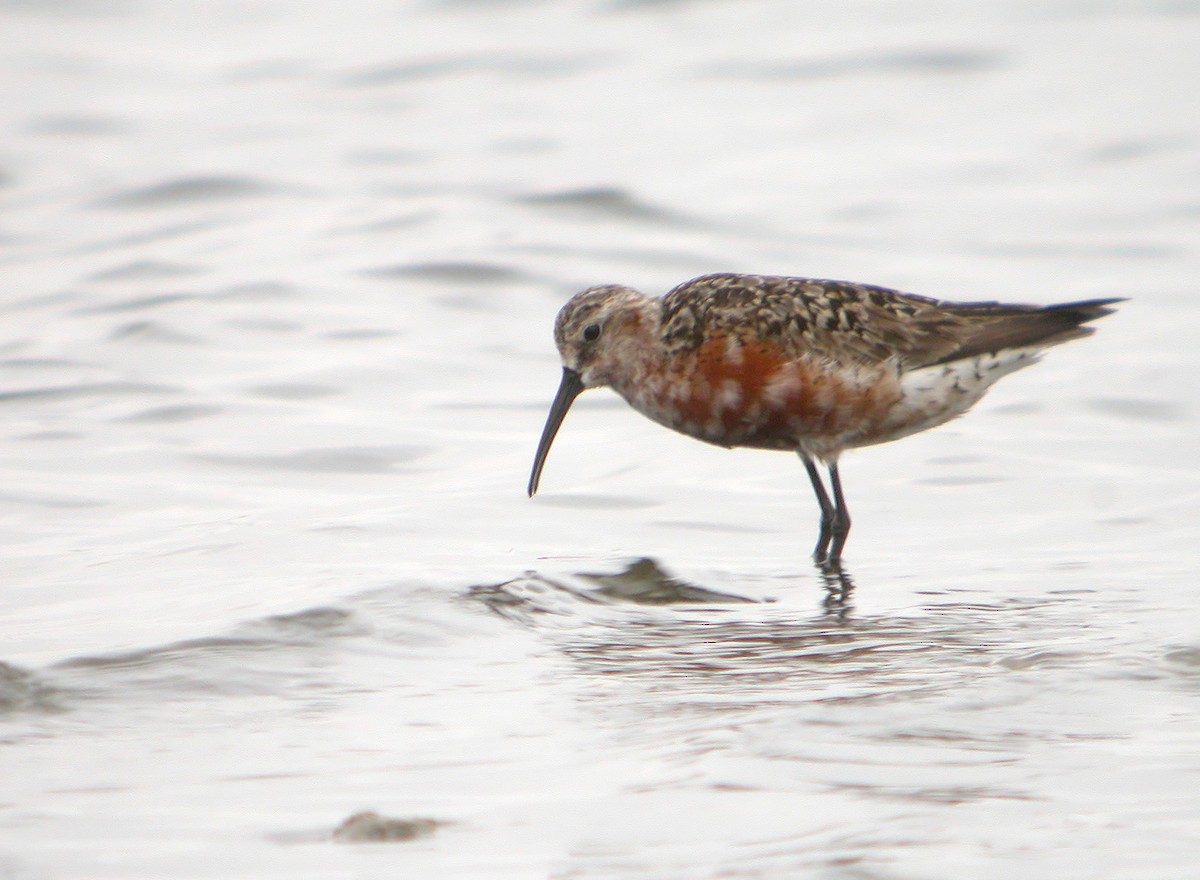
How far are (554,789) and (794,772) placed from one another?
2.18 ft

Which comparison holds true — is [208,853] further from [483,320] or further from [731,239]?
[731,239]

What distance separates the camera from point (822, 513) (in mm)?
8570

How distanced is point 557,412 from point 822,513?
1.45m

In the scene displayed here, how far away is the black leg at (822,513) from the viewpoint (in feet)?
27.0

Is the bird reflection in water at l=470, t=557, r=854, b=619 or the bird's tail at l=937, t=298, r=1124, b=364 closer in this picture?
the bird reflection in water at l=470, t=557, r=854, b=619

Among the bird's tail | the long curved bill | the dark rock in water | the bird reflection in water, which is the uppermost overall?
the bird's tail

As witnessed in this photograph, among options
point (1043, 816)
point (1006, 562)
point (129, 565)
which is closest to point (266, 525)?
point (129, 565)

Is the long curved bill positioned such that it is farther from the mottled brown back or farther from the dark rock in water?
the dark rock in water

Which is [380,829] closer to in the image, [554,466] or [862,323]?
[862,323]

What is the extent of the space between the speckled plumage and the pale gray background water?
0.56 metres

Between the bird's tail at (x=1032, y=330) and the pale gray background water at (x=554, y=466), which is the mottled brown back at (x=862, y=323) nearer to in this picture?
the bird's tail at (x=1032, y=330)

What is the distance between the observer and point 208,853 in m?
4.44

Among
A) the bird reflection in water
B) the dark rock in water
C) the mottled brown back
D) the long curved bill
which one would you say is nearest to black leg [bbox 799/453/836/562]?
the bird reflection in water

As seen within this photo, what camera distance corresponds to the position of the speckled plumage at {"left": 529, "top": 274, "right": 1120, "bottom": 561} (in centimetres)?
828
